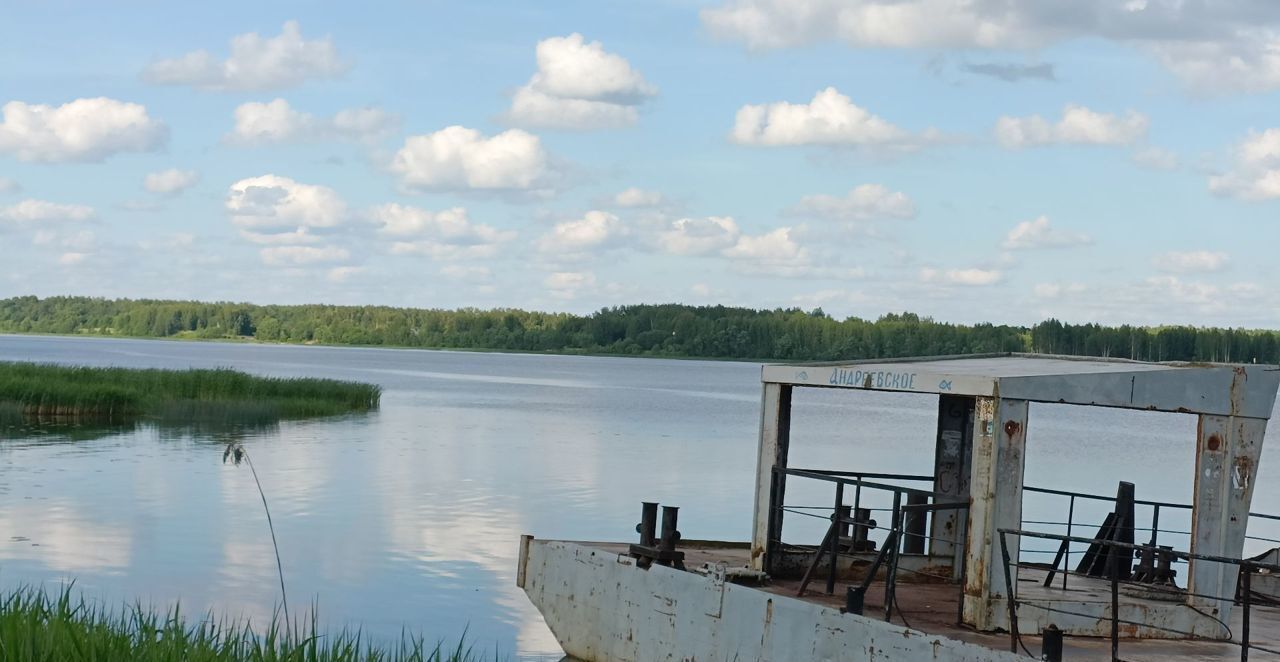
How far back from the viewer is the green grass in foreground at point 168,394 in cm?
3694

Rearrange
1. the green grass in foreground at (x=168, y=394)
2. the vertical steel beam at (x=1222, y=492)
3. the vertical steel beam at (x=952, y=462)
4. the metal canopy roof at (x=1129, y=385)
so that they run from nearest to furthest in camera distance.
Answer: the metal canopy roof at (x=1129, y=385) < the vertical steel beam at (x=1222, y=492) < the vertical steel beam at (x=952, y=462) < the green grass in foreground at (x=168, y=394)

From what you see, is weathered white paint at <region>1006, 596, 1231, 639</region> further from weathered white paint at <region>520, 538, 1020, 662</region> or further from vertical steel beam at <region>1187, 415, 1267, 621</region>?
weathered white paint at <region>520, 538, 1020, 662</region>

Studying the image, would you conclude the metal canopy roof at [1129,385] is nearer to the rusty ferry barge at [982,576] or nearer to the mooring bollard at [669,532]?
the rusty ferry barge at [982,576]

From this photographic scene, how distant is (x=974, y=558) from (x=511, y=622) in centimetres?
780

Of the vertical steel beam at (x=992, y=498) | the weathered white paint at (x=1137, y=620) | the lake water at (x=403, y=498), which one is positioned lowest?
the lake water at (x=403, y=498)

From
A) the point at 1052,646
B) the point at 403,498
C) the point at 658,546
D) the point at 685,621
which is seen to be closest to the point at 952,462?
the point at 658,546

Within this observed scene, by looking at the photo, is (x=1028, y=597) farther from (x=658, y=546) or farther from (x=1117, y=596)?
(x=658, y=546)

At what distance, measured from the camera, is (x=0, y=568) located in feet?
57.0

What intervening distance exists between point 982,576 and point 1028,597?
511mm

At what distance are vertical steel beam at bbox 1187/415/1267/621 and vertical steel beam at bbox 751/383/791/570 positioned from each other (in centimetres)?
299

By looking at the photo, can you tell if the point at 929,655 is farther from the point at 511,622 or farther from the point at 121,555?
the point at 121,555

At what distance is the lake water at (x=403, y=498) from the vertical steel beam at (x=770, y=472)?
4.00m

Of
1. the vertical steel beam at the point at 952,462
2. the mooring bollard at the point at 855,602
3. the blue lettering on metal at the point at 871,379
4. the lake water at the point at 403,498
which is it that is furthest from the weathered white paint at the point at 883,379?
the lake water at the point at 403,498

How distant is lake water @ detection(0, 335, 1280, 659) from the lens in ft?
57.1
